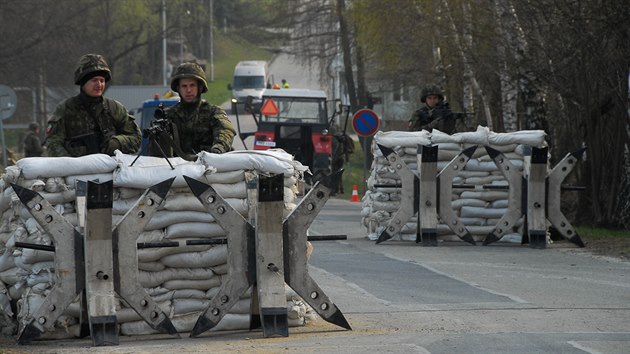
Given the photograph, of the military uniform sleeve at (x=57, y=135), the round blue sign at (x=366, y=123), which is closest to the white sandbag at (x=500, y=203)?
the military uniform sleeve at (x=57, y=135)

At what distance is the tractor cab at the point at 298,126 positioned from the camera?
31703 mm

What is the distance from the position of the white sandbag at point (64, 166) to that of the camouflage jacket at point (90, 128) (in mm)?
1420

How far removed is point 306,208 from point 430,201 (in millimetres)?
7499

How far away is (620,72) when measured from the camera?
18.2 m

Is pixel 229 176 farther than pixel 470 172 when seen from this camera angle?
No

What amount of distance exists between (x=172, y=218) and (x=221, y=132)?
127 centimetres

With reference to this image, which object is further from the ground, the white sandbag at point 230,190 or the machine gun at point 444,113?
the machine gun at point 444,113

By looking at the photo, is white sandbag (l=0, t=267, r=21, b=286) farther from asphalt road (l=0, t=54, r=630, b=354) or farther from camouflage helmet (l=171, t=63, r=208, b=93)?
camouflage helmet (l=171, t=63, r=208, b=93)

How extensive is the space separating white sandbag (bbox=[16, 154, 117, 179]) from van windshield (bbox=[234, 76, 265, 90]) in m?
68.0

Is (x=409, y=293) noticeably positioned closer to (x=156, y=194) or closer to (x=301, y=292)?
(x=301, y=292)

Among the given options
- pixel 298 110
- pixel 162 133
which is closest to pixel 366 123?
pixel 298 110

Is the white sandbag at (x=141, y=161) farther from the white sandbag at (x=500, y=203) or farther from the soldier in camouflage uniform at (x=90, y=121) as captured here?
the white sandbag at (x=500, y=203)

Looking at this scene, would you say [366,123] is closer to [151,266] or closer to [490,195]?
[490,195]

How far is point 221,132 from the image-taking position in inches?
389
